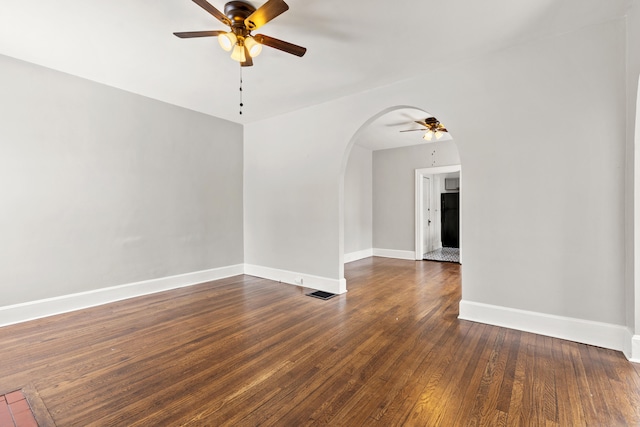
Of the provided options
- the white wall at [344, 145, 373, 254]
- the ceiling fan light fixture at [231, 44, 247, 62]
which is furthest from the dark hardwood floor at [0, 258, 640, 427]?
the white wall at [344, 145, 373, 254]

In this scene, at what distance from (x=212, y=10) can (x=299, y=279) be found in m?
3.56

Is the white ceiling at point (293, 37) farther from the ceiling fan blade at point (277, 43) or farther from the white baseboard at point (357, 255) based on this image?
the white baseboard at point (357, 255)

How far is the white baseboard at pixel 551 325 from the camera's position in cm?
249

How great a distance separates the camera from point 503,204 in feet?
9.84

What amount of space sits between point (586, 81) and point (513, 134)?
67 centimetres

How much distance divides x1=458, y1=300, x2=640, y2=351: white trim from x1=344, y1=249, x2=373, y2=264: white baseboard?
366 cm

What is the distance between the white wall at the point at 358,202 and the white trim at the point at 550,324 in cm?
375

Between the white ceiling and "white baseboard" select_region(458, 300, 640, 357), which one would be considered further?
"white baseboard" select_region(458, 300, 640, 357)

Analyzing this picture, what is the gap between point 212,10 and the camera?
83.9 inches

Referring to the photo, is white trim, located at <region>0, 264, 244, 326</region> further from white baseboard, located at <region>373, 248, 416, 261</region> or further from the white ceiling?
white baseboard, located at <region>373, 248, 416, 261</region>

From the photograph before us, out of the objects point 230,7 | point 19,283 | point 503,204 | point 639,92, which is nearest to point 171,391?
point 19,283

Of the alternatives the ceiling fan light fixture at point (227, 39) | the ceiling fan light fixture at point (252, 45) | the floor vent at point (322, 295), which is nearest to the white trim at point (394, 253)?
the floor vent at point (322, 295)

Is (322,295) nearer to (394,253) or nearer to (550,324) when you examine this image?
(550,324)

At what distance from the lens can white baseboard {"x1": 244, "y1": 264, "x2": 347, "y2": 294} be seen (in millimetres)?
4230
